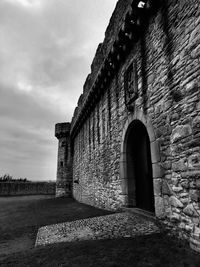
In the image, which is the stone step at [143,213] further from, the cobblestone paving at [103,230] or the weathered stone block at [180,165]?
the weathered stone block at [180,165]

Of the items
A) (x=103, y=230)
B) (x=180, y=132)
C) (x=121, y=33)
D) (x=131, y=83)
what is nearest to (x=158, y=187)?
(x=180, y=132)

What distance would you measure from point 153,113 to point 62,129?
15127 mm

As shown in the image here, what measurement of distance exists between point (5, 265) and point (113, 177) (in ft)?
13.2

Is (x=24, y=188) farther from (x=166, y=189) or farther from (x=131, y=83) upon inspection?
(x=166, y=189)

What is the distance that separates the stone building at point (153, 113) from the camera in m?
2.98

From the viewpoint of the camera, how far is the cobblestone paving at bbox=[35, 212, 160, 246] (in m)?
3.51

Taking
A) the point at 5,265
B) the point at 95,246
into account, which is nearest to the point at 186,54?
the point at 95,246

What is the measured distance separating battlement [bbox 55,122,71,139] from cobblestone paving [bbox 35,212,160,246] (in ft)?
46.3

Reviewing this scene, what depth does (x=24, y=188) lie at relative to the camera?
902 inches

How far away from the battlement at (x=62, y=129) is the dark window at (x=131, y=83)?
1328 cm

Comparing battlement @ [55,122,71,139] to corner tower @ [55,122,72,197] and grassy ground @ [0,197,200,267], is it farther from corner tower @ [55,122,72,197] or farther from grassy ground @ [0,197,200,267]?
grassy ground @ [0,197,200,267]

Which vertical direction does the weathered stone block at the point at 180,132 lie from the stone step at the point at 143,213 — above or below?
above

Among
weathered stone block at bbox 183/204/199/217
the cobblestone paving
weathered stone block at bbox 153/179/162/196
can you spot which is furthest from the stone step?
weathered stone block at bbox 183/204/199/217

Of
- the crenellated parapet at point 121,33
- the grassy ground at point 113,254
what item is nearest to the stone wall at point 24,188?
the crenellated parapet at point 121,33
